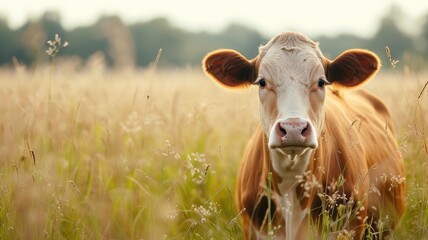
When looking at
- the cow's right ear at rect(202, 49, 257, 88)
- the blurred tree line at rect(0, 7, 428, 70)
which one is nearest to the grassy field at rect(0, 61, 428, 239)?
the cow's right ear at rect(202, 49, 257, 88)

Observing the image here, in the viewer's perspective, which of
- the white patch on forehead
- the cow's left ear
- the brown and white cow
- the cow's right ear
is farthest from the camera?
the cow's right ear

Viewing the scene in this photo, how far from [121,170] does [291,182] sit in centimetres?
129

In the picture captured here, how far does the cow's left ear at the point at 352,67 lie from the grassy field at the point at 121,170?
0.29 meters

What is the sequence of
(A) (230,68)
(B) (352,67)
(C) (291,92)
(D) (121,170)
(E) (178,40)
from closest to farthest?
1. (C) (291,92)
2. (B) (352,67)
3. (A) (230,68)
4. (D) (121,170)
5. (E) (178,40)

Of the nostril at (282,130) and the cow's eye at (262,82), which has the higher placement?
the cow's eye at (262,82)

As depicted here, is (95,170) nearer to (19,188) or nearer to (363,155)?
(19,188)

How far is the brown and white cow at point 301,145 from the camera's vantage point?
315cm

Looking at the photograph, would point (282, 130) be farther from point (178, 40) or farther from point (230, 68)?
point (178, 40)

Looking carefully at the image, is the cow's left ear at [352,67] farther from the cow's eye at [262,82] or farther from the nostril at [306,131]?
the nostril at [306,131]

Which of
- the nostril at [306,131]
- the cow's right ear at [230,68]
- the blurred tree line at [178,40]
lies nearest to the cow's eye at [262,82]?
the cow's right ear at [230,68]

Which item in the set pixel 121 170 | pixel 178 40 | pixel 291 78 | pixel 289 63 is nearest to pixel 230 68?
pixel 289 63

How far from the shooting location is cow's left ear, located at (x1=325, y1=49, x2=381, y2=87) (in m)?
3.70

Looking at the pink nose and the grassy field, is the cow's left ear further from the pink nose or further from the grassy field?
the pink nose

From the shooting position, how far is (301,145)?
292cm
